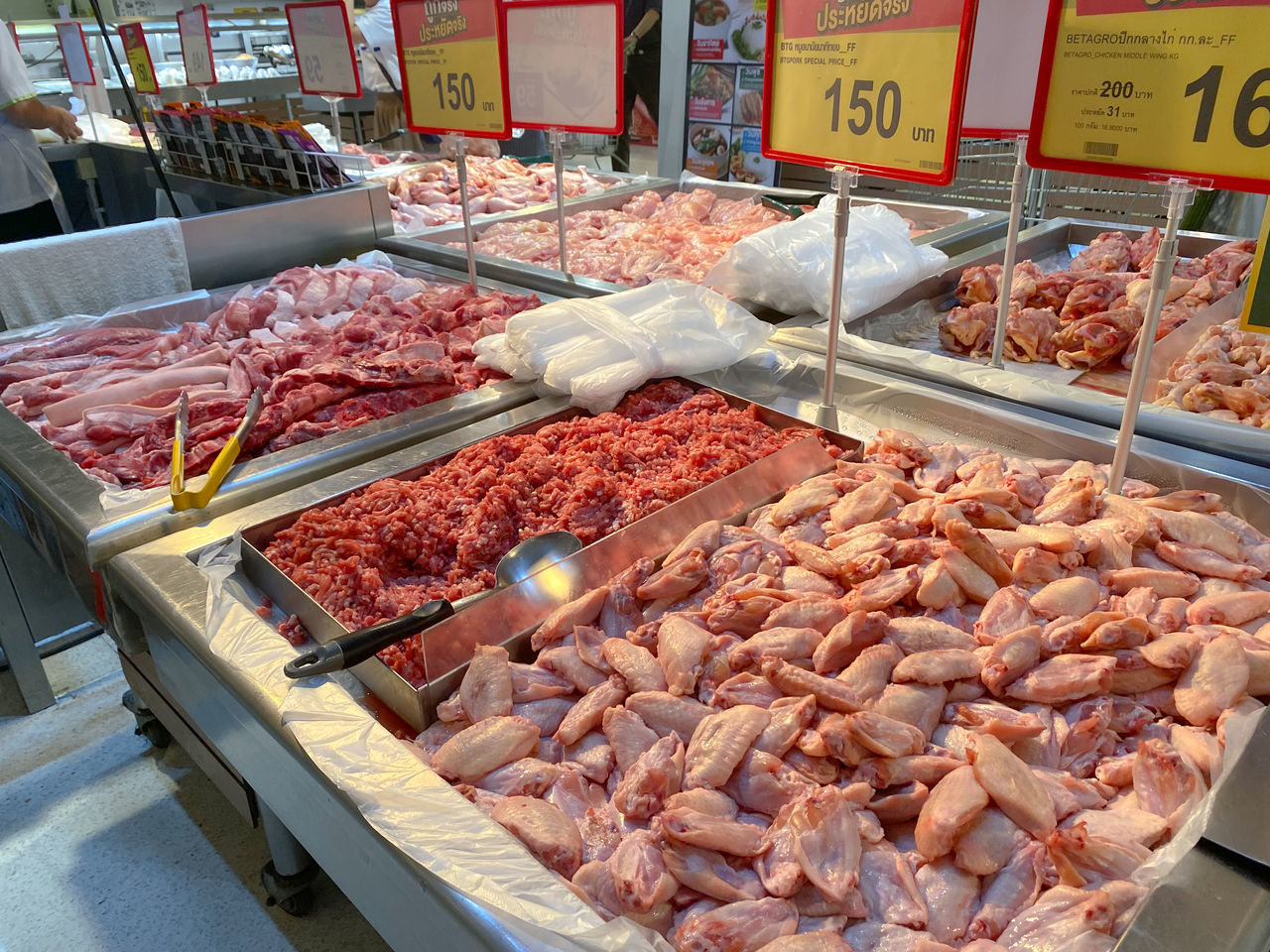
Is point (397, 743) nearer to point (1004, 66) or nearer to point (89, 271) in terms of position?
point (1004, 66)

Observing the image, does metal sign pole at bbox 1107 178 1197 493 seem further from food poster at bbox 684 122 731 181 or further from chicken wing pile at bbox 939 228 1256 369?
food poster at bbox 684 122 731 181

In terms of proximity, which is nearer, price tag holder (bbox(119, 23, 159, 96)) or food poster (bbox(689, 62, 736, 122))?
price tag holder (bbox(119, 23, 159, 96))

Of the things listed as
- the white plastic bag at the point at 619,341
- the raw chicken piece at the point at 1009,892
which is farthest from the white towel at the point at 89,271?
the raw chicken piece at the point at 1009,892

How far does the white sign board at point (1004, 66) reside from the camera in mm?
2098

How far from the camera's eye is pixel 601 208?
14.1ft

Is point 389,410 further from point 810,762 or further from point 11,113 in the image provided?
point 11,113

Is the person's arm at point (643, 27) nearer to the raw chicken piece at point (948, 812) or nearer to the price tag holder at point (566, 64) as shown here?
the price tag holder at point (566, 64)

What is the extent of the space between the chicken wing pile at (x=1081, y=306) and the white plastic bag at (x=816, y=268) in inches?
8.7

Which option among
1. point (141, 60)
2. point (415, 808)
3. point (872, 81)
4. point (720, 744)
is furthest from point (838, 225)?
point (141, 60)

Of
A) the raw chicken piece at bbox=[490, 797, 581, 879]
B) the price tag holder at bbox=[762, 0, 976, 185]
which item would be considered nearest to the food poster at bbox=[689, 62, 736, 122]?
the price tag holder at bbox=[762, 0, 976, 185]

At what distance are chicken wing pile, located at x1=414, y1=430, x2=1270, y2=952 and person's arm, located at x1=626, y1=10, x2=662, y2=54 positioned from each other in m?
6.62

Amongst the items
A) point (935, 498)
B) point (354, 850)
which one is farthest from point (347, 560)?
point (935, 498)

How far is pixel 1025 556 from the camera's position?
1.36m

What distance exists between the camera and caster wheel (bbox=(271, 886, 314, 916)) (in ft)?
6.66
